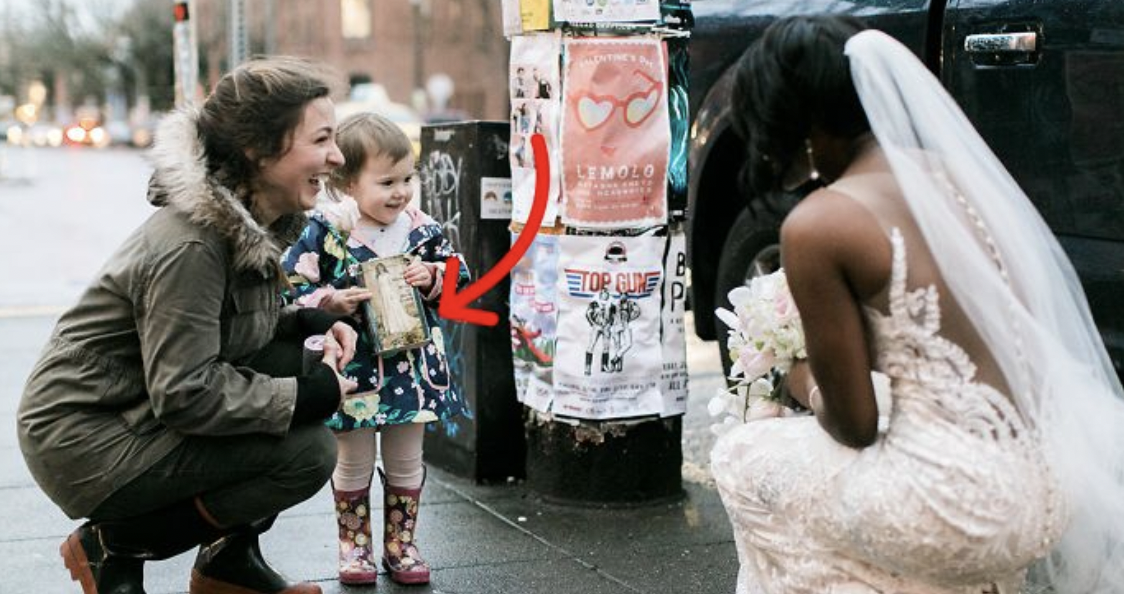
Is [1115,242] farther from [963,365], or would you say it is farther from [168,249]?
[168,249]

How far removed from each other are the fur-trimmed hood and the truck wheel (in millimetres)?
2648

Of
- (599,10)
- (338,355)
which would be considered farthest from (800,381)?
(599,10)

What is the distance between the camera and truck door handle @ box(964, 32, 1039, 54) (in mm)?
4789

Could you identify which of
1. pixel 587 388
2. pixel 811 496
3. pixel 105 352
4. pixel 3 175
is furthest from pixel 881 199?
pixel 3 175

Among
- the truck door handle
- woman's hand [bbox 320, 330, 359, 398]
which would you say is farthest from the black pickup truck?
woman's hand [bbox 320, 330, 359, 398]

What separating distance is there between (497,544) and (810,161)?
7.11ft

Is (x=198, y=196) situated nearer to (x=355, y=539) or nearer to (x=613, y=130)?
(x=355, y=539)

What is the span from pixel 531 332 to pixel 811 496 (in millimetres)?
2203

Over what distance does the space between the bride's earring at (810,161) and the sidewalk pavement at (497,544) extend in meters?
1.71

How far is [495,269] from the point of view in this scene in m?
5.09

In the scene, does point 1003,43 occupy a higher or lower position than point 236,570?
higher

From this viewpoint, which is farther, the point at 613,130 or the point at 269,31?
the point at 269,31

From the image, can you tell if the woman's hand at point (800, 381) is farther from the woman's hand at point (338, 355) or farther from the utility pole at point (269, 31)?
the utility pole at point (269, 31)

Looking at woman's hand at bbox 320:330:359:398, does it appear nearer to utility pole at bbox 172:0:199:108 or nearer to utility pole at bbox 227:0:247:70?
utility pole at bbox 227:0:247:70
